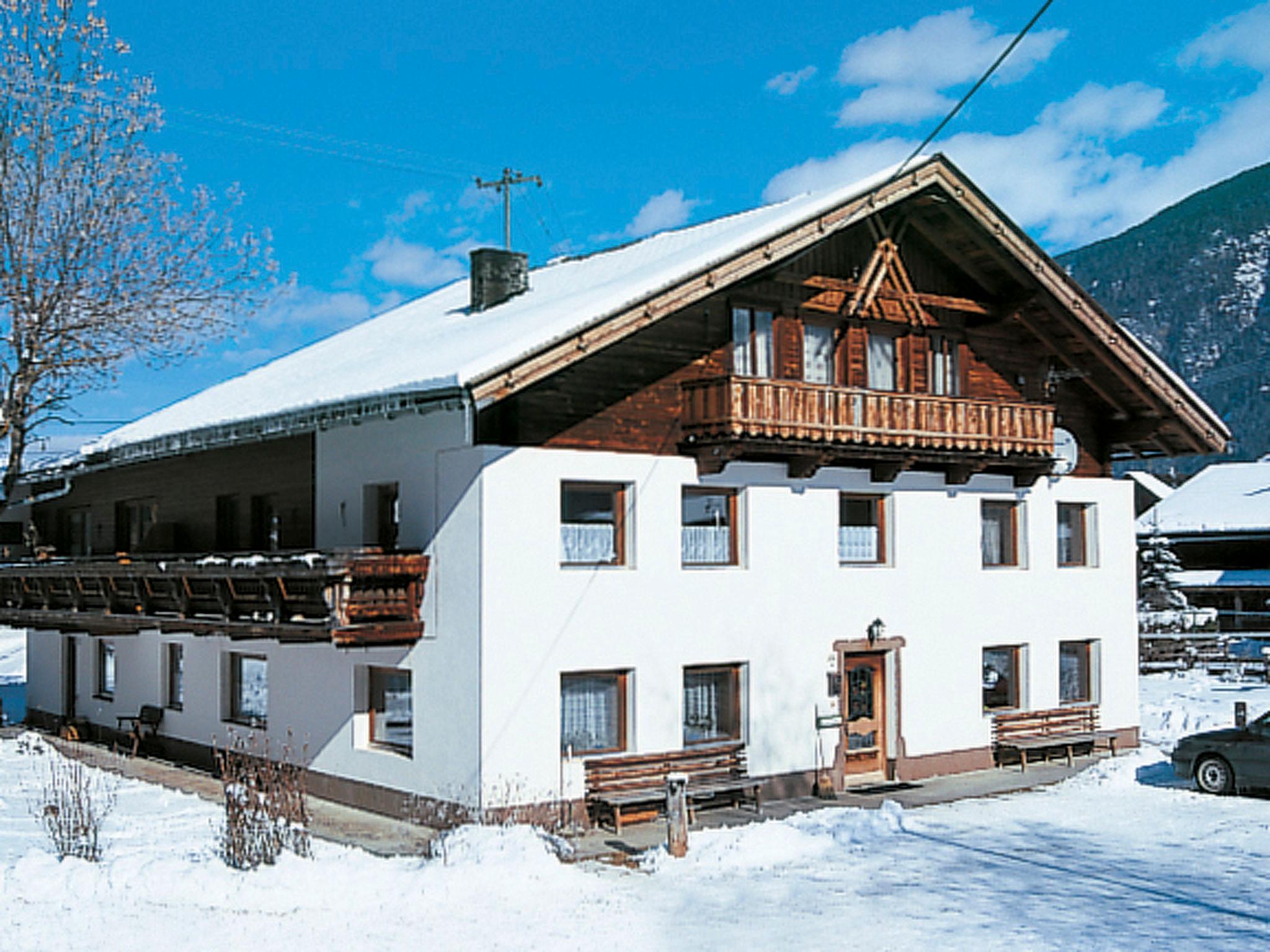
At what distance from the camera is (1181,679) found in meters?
35.5

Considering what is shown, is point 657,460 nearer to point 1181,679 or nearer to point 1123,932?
point 1123,932

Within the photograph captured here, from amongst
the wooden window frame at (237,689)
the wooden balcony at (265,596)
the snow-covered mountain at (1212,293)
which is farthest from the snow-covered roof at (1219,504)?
the snow-covered mountain at (1212,293)

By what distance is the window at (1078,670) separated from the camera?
23.4 metres

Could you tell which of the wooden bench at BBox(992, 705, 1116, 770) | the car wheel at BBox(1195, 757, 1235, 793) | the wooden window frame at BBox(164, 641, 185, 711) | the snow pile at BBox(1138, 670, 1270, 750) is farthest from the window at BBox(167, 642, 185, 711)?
the snow pile at BBox(1138, 670, 1270, 750)

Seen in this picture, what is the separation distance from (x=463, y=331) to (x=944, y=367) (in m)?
7.88

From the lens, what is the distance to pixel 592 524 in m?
18.0

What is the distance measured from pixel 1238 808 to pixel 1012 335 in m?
8.51

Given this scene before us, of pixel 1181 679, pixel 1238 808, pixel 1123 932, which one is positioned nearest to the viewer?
pixel 1123 932

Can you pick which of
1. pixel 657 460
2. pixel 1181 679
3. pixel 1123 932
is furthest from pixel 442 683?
pixel 1181 679

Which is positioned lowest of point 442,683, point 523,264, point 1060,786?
point 1060,786

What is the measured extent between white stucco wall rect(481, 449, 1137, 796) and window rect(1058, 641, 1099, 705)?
0.24 m

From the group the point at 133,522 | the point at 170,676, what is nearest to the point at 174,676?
the point at 170,676

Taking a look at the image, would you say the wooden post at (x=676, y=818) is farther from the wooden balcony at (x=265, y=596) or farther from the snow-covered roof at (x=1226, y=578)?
the snow-covered roof at (x=1226, y=578)

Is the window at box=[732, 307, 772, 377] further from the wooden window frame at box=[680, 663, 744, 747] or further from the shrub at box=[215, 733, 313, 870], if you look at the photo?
the shrub at box=[215, 733, 313, 870]
